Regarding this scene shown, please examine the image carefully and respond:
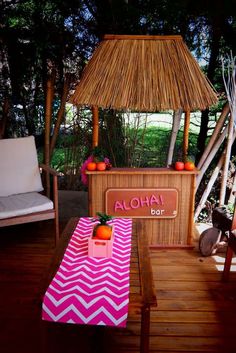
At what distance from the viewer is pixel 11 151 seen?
11.1 ft

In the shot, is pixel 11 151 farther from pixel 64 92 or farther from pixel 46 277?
pixel 46 277

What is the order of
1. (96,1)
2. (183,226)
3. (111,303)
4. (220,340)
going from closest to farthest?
(111,303) < (220,340) < (183,226) < (96,1)

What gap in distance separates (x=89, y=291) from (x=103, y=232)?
0.41 metres

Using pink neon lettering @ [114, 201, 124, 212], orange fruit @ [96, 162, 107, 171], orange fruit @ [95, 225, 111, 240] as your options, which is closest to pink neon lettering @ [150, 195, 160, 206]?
pink neon lettering @ [114, 201, 124, 212]

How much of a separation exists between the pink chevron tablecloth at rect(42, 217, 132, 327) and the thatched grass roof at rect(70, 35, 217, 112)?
1370mm

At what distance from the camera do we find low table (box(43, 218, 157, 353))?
1595 millimetres

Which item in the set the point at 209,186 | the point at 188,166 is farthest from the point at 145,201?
the point at 209,186

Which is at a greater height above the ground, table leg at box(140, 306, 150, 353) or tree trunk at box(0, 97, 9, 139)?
tree trunk at box(0, 97, 9, 139)

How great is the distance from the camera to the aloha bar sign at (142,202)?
3.01 metres

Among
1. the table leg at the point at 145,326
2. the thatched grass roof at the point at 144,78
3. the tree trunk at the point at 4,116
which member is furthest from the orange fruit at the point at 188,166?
the tree trunk at the point at 4,116

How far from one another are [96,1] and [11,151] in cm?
190

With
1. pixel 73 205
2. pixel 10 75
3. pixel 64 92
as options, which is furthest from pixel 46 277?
pixel 10 75

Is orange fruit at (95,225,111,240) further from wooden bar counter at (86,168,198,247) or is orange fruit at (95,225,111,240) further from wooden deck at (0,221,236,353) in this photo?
wooden bar counter at (86,168,198,247)

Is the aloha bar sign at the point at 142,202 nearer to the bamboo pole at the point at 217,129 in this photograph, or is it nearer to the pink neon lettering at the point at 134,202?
the pink neon lettering at the point at 134,202
